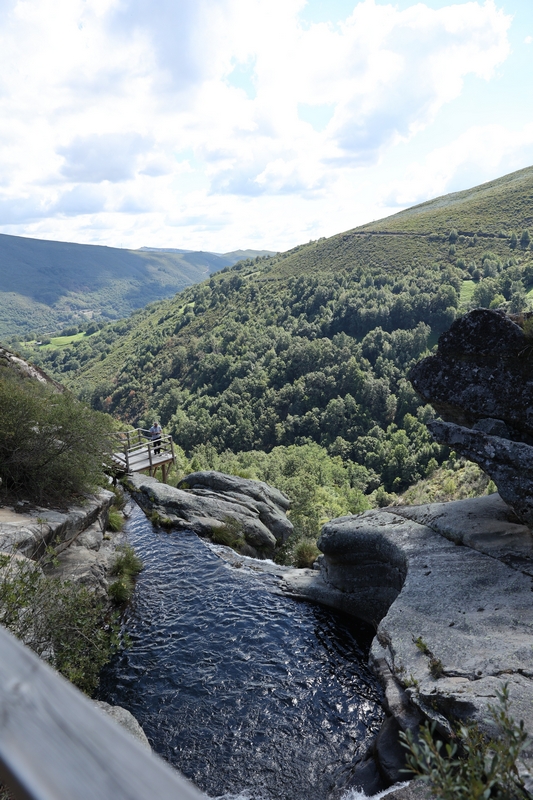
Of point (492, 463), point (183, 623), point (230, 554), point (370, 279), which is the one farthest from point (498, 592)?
point (370, 279)

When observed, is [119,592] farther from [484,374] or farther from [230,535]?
[484,374]

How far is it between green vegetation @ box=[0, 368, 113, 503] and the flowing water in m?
4.56

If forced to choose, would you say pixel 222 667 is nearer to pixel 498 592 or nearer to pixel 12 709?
pixel 498 592

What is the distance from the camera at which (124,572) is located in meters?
17.8

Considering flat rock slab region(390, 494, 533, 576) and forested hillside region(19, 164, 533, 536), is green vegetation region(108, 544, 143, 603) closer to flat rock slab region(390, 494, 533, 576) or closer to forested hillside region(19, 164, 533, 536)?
flat rock slab region(390, 494, 533, 576)

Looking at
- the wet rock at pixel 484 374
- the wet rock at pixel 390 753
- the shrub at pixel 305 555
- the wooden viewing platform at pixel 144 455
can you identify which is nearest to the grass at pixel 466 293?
the wooden viewing platform at pixel 144 455

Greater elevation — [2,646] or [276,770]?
[2,646]

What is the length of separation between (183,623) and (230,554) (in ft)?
18.1

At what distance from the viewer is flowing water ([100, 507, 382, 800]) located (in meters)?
10.4

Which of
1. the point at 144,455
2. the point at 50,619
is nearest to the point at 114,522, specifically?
the point at 144,455

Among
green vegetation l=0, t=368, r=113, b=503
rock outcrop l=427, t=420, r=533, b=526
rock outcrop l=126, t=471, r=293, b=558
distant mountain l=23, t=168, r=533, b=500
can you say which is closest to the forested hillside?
distant mountain l=23, t=168, r=533, b=500

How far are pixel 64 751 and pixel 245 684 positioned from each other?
13003mm

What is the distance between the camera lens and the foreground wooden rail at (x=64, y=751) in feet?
4.34

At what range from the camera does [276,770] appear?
10297 millimetres
